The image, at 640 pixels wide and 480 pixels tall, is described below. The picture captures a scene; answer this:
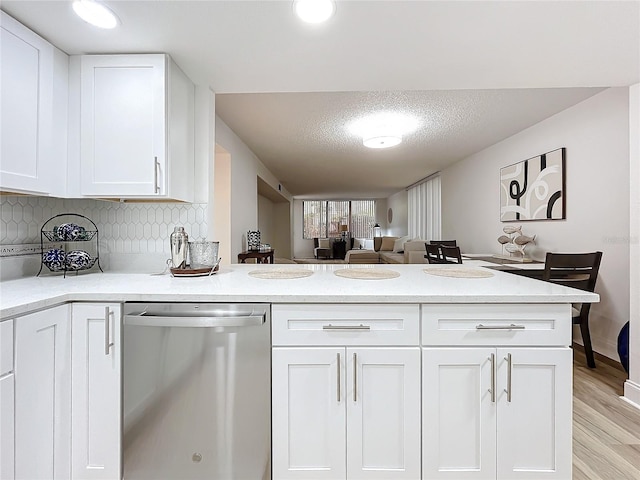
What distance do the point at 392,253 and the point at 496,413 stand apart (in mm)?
6506

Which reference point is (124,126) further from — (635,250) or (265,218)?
(265,218)

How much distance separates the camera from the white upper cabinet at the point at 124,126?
171cm

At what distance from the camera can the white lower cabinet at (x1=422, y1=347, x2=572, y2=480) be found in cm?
127

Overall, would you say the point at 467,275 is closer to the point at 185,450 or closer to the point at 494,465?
the point at 494,465

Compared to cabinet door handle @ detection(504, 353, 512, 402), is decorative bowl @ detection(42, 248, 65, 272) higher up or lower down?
higher up

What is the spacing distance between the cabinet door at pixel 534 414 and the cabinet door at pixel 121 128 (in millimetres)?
1853

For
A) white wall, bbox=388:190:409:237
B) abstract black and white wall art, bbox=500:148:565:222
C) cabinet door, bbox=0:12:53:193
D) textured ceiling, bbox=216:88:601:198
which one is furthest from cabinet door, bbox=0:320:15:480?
white wall, bbox=388:190:409:237

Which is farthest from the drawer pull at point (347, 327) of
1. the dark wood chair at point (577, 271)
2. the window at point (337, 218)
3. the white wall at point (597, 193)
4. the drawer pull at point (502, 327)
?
the window at point (337, 218)

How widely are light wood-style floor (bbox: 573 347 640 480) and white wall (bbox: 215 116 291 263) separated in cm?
350

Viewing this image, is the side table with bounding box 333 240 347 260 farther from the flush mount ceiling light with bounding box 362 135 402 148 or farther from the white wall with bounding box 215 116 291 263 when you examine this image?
the flush mount ceiling light with bounding box 362 135 402 148

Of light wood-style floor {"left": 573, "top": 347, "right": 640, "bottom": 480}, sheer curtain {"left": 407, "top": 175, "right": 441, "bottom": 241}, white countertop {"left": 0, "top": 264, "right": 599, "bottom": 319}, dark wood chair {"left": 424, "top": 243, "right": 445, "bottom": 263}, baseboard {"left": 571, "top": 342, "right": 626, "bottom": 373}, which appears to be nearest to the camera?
white countertop {"left": 0, "top": 264, "right": 599, "bottom": 319}

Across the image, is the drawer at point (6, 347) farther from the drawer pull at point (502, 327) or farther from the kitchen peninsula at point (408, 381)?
the drawer pull at point (502, 327)

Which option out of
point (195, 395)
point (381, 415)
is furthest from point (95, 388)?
point (381, 415)

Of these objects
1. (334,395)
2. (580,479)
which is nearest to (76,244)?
(334,395)
